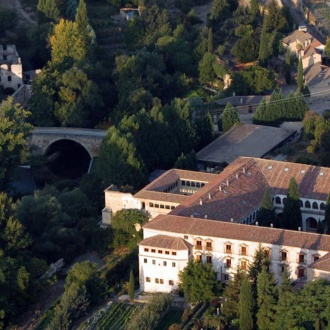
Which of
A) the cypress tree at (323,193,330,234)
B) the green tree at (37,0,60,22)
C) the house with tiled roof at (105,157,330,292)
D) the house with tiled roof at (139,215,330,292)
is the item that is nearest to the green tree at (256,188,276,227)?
the house with tiled roof at (105,157,330,292)

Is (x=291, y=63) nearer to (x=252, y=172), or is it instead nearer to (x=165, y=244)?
(x=252, y=172)

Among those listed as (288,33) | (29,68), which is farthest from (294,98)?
(29,68)

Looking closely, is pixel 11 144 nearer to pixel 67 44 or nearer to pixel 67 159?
pixel 67 159

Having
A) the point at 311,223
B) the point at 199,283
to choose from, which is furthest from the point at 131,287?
the point at 311,223

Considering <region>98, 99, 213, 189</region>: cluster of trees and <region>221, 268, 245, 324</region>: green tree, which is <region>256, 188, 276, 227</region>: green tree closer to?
<region>221, 268, 245, 324</region>: green tree

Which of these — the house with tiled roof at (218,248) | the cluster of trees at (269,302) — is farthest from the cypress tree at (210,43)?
the cluster of trees at (269,302)

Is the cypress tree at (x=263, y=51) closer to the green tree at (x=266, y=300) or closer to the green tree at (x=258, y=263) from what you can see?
the green tree at (x=258, y=263)
